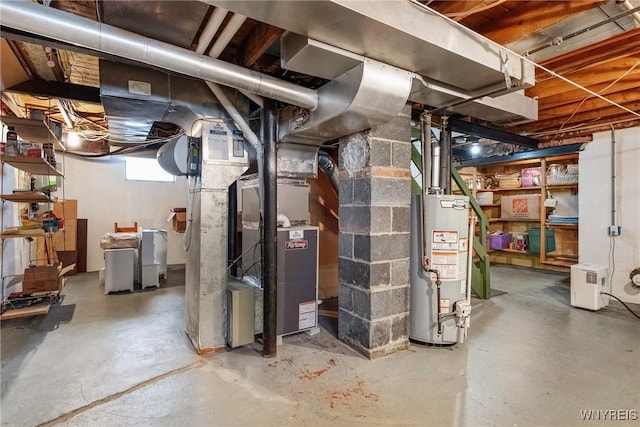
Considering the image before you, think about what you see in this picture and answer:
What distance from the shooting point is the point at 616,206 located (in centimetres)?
414

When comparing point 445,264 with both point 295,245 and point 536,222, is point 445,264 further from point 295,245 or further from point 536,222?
point 536,222

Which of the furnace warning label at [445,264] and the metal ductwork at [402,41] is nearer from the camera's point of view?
the metal ductwork at [402,41]

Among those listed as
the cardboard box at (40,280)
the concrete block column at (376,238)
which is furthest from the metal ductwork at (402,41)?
the cardboard box at (40,280)

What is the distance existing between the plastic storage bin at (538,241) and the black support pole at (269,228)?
556 cm

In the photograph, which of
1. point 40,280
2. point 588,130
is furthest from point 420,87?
point 40,280

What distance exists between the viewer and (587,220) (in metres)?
4.38

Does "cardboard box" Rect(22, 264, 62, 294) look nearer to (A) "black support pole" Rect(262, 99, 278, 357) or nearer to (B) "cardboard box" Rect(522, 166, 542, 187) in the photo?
(A) "black support pole" Rect(262, 99, 278, 357)

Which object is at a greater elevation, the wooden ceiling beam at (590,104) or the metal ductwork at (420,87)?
the wooden ceiling beam at (590,104)

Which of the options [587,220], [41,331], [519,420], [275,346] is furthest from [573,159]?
[41,331]

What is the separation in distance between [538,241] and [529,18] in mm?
5203

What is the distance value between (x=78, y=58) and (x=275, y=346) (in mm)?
2872

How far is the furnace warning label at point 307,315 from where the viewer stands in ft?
9.55

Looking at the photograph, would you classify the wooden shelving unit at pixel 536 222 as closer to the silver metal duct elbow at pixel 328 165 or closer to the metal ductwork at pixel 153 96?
the silver metal duct elbow at pixel 328 165

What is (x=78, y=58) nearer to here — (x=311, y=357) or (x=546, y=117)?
(x=311, y=357)
